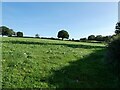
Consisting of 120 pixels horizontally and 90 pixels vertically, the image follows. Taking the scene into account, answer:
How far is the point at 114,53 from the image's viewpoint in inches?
720

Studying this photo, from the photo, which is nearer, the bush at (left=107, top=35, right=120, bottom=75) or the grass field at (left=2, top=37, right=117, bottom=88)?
the grass field at (left=2, top=37, right=117, bottom=88)

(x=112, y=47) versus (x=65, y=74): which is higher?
(x=112, y=47)

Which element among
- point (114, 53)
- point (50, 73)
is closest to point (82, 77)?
point (50, 73)

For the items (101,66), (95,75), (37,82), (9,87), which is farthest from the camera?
(101,66)

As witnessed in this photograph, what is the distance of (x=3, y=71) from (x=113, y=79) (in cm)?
629

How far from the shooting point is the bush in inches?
715

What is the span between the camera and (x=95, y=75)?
19484 millimetres

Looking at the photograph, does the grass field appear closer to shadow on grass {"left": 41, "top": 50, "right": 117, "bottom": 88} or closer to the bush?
shadow on grass {"left": 41, "top": 50, "right": 117, "bottom": 88}

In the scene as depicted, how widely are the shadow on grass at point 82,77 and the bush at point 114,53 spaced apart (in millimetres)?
854

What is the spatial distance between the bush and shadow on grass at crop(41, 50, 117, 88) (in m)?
0.85

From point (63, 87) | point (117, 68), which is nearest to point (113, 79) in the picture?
point (117, 68)

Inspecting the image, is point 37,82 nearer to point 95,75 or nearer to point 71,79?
point 71,79

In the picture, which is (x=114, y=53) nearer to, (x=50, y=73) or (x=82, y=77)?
(x=82, y=77)

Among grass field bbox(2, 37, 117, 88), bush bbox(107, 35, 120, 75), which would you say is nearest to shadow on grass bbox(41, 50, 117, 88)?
grass field bbox(2, 37, 117, 88)
